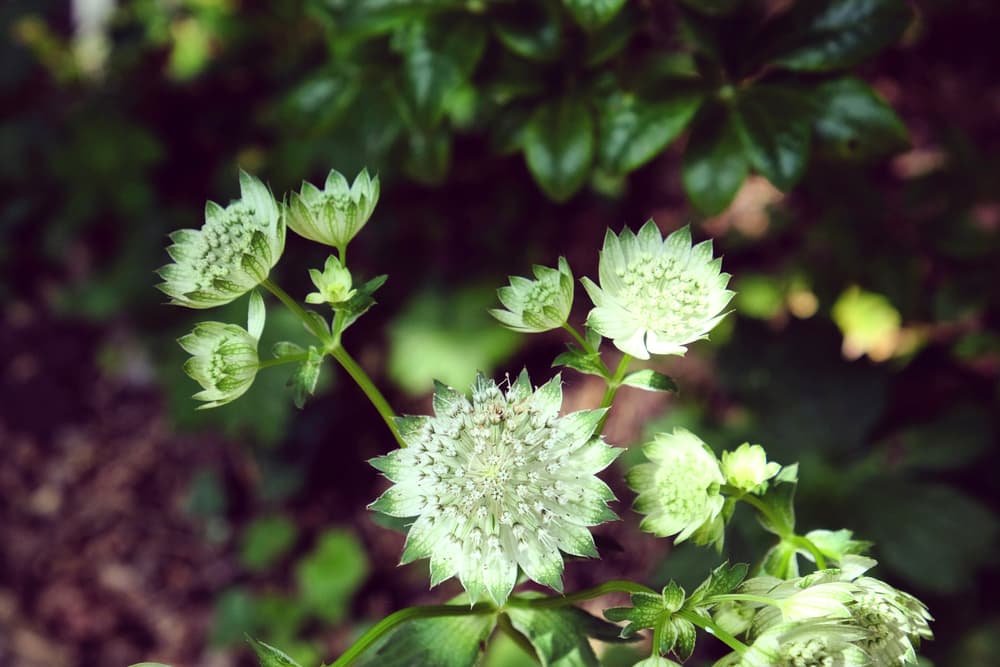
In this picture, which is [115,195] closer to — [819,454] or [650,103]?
[650,103]

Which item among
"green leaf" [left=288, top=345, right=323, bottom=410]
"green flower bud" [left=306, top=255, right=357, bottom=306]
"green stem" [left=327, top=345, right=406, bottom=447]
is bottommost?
"green stem" [left=327, top=345, right=406, bottom=447]

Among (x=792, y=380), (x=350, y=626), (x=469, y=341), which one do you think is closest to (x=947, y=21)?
(x=792, y=380)

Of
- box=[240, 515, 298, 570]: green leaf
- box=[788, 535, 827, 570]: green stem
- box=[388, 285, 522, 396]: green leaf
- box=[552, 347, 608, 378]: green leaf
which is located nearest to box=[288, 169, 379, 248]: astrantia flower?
box=[552, 347, 608, 378]: green leaf

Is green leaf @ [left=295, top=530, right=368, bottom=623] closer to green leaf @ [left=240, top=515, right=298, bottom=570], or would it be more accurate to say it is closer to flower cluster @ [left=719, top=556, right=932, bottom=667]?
green leaf @ [left=240, top=515, right=298, bottom=570]

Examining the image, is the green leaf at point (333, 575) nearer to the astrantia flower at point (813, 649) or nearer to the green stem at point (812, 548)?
the green stem at point (812, 548)

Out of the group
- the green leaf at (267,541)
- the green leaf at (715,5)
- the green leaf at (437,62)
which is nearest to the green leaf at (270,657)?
the green leaf at (437,62)
